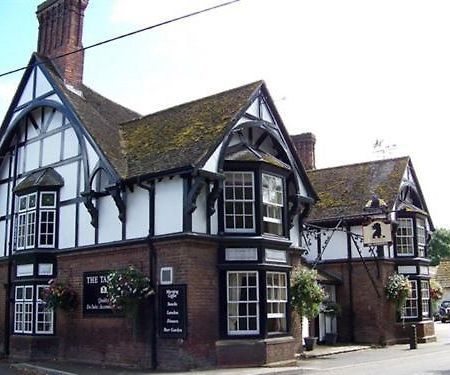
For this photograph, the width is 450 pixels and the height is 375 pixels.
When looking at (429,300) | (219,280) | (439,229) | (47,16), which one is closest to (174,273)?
(219,280)

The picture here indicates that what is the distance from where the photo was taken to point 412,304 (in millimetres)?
27672

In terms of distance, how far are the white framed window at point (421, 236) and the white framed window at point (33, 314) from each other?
55.9ft

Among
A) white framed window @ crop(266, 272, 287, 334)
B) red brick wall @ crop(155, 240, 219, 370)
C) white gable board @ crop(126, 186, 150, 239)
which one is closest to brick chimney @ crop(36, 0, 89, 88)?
white gable board @ crop(126, 186, 150, 239)

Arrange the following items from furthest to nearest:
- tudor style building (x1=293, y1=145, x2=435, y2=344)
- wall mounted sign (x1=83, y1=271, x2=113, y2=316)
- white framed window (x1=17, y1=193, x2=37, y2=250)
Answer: tudor style building (x1=293, y1=145, x2=435, y2=344) < white framed window (x1=17, y1=193, x2=37, y2=250) < wall mounted sign (x1=83, y1=271, x2=113, y2=316)

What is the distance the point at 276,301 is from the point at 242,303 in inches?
54.8

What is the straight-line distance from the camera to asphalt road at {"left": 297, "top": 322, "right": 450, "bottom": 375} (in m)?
16.1

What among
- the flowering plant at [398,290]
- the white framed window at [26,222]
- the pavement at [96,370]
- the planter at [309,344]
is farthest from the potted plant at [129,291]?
the flowering plant at [398,290]

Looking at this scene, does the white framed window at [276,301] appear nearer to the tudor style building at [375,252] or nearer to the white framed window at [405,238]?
the tudor style building at [375,252]

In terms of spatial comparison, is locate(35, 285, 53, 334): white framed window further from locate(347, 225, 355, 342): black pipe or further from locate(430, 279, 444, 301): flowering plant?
locate(430, 279, 444, 301): flowering plant

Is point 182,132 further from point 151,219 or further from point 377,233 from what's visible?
point 377,233

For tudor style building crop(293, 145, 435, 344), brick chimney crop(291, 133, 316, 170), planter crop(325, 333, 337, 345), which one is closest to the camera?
planter crop(325, 333, 337, 345)

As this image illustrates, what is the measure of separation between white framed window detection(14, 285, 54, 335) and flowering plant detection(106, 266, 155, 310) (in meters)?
4.37

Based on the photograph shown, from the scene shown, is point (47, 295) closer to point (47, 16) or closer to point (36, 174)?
point (36, 174)

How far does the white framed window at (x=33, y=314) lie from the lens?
67.4ft
